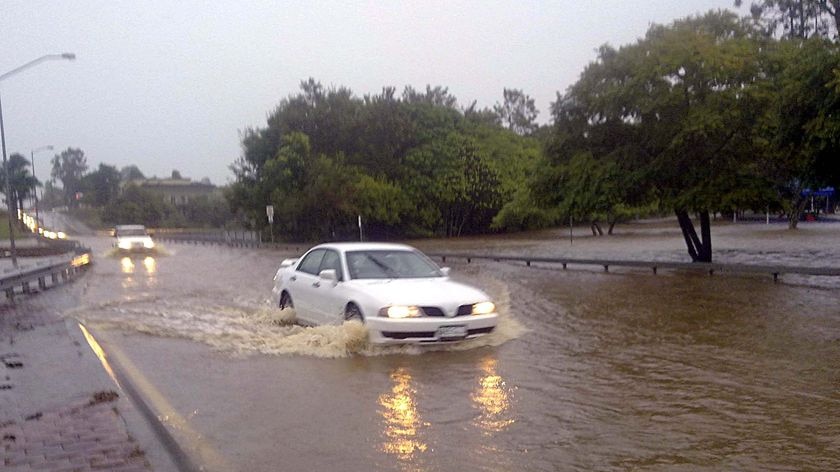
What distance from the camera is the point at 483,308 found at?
10133mm

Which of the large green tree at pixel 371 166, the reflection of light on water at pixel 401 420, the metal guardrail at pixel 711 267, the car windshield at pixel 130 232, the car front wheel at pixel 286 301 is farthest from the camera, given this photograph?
the large green tree at pixel 371 166

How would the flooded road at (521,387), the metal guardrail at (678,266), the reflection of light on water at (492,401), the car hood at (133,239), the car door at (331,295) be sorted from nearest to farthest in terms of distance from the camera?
the flooded road at (521,387) → the reflection of light on water at (492,401) → the car door at (331,295) → the metal guardrail at (678,266) → the car hood at (133,239)

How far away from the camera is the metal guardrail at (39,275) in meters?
18.4

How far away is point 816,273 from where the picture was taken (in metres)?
Answer: 17.8

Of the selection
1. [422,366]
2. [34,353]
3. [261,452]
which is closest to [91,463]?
[261,452]

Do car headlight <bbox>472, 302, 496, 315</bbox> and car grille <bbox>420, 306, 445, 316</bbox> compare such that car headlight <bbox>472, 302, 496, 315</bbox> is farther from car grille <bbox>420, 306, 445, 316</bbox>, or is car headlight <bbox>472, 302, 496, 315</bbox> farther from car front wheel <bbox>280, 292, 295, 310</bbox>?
car front wheel <bbox>280, 292, 295, 310</bbox>

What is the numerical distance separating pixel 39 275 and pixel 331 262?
13009 millimetres

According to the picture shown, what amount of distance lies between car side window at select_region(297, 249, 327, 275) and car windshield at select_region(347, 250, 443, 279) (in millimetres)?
808

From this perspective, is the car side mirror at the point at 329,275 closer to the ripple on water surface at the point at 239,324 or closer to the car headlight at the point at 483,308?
the ripple on water surface at the point at 239,324

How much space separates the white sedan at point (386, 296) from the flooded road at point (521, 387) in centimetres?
29

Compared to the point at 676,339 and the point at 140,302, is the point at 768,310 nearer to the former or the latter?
the point at 676,339

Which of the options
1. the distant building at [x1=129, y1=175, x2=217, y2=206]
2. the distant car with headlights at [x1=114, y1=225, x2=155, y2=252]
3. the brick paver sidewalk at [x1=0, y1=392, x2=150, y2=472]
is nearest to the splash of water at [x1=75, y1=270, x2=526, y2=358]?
the brick paver sidewalk at [x1=0, y1=392, x2=150, y2=472]

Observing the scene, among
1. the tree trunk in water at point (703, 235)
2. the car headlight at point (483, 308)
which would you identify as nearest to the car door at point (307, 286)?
the car headlight at point (483, 308)

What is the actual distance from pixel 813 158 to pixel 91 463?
1658 centimetres
